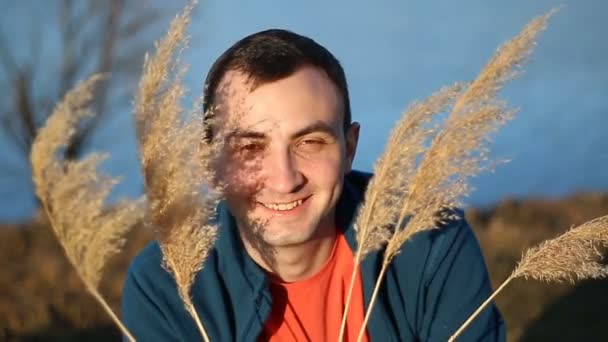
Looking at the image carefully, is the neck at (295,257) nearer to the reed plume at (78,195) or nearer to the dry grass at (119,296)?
the reed plume at (78,195)

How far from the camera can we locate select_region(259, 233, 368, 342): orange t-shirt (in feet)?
8.45

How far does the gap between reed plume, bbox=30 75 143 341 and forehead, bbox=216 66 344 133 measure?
1.60ft

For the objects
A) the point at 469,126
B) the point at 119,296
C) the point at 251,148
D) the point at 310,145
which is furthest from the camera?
the point at 119,296

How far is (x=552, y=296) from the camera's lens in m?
6.25

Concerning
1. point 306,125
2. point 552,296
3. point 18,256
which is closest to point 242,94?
point 306,125

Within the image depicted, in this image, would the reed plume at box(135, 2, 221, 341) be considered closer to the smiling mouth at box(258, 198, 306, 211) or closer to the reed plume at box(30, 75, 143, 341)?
the reed plume at box(30, 75, 143, 341)

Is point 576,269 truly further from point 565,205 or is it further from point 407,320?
point 565,205

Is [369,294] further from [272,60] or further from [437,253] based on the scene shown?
[272,60]

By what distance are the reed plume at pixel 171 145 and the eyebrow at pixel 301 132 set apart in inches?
13.1

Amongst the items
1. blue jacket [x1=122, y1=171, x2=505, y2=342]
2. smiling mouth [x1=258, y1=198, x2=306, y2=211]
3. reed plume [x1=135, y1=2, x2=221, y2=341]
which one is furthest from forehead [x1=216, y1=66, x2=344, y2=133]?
blue jacket [x1=122, y1=171, x2=505, y2=342]

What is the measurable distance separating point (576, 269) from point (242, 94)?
857mm

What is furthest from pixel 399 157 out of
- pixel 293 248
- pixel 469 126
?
pixel 293 248

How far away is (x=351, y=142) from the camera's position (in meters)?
2.66

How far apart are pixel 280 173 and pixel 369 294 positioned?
518 mm
